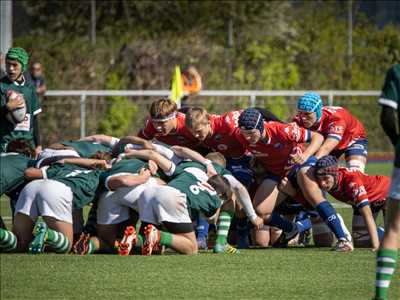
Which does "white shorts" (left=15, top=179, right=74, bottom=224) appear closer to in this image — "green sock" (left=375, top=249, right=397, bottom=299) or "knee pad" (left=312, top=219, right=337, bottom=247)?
"knee pad" (left=312, top=219, right=337, bottom=247)

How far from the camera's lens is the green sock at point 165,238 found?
10.3 m

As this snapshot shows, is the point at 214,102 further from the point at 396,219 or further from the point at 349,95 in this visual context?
the point at 396,219

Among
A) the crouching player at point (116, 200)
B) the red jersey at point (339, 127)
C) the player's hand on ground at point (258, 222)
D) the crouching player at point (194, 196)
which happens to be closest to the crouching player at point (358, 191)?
the player's hand on ground at point (258, 222)

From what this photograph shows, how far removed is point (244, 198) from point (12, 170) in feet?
6.76

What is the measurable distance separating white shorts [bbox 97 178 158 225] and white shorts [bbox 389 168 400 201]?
2.92 meters

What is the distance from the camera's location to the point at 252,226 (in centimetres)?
1166

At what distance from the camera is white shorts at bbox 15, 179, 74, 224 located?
1030cm

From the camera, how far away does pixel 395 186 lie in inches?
318

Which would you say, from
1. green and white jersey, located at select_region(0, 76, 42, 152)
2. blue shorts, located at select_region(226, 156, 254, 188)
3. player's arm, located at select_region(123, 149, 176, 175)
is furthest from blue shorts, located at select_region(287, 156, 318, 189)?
green and white jersey, located at select_region(0, 76, 42, 152)

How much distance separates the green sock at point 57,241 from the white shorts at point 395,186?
3185 millimetres

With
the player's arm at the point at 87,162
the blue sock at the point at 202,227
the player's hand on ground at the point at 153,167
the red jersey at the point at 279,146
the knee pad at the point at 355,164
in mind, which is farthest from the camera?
the knee pad at the point at 355,164

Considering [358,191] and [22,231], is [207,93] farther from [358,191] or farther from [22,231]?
[22,231]

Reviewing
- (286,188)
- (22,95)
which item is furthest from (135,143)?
(286,188)

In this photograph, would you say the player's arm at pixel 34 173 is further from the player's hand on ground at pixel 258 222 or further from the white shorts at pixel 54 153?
the player's hand on ground at pixel 258 222
